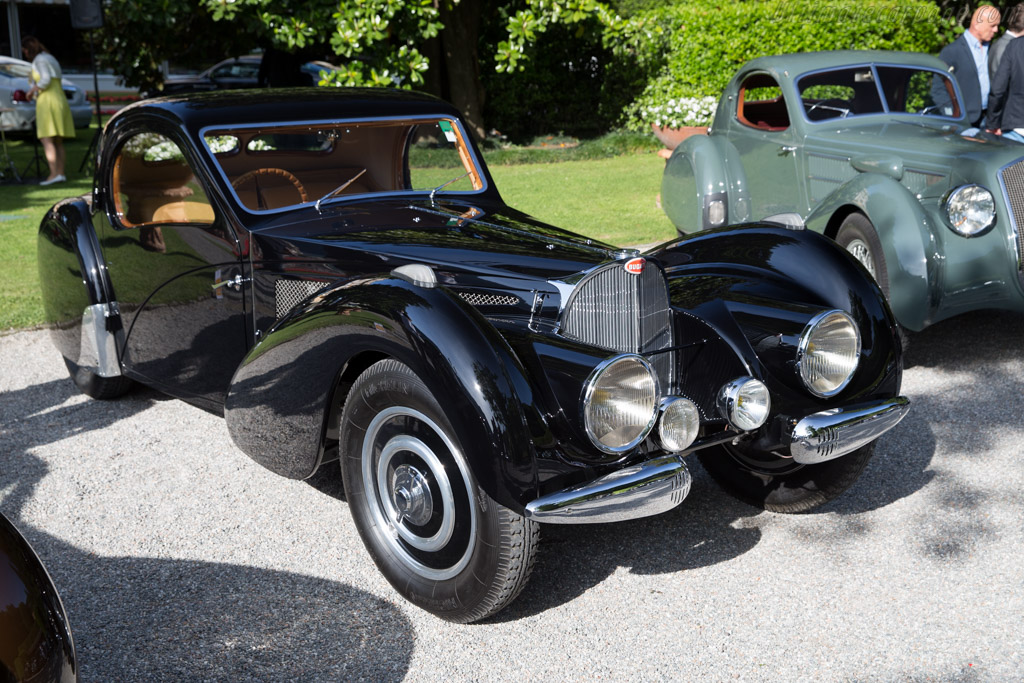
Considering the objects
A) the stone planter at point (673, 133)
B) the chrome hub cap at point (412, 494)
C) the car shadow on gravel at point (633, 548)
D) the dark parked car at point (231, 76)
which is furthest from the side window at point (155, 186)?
the dark parked car at point (231, 76)

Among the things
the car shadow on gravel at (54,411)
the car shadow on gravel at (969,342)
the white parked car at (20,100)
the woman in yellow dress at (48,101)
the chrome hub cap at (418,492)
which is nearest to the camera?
the chrome hub cap at (418,492)

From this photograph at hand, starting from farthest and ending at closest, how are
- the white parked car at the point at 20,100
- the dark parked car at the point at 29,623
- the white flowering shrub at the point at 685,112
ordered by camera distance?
the white parked car at the point at 20,100 → the white flowering shrub at the point at 685,112 → the dark parked car at the point at 29,623

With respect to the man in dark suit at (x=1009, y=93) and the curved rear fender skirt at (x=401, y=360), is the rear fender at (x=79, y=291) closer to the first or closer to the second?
the curved rear fender skirt at (x=401, y=360)

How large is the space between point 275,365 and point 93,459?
57.0 inches

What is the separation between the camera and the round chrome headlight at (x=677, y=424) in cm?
282

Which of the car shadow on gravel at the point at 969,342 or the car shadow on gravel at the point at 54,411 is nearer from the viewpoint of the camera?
the car shadow on gravel at the point at 54,411

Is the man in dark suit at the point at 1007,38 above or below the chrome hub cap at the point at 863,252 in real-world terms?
above

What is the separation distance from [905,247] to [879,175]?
64cm

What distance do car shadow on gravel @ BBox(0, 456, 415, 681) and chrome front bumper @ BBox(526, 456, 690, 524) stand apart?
654mm

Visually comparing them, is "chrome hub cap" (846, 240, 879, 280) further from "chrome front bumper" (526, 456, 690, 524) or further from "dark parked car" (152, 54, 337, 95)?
"dark parked car" (152, 54, 337, 95)

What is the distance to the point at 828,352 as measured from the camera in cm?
318


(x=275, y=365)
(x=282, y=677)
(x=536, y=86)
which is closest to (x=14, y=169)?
(x=536, y=86)

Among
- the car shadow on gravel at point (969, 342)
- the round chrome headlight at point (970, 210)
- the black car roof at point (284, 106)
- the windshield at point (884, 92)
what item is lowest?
the car shadow on gravel at point (969, 342)

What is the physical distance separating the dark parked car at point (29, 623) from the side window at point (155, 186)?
2.23m
